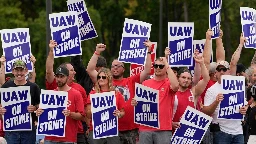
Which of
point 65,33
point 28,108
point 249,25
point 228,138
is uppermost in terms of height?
point 249,25

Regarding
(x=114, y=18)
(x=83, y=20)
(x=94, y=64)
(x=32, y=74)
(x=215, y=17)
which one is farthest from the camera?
(x=114, y=18)

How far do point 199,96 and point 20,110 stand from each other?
277 centimetres

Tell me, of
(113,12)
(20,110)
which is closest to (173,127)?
(20,110)

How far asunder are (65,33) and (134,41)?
114 centimetres

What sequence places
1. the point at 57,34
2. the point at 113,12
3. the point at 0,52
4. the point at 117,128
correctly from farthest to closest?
the point at 113,12, the point at 0,52, the point at 57,34, the point at 117,128

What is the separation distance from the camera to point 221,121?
1446 cm

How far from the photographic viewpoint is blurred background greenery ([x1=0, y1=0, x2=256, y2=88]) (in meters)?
32.2

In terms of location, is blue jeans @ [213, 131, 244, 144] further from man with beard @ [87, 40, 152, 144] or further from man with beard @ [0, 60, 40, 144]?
man with beard @ [0, 60, 40, 144]

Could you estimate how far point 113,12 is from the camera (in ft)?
124

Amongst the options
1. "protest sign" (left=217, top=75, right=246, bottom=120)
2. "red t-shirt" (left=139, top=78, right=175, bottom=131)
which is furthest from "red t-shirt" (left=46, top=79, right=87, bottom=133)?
"protest sign" (left=217, top=75, right=246, bottom=120)

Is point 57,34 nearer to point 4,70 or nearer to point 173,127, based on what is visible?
point 4,70

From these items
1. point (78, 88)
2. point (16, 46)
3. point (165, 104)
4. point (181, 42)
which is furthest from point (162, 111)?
point (16, 46)

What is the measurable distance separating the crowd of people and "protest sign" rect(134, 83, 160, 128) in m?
0.09

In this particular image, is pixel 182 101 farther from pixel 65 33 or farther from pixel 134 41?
pixel 65 33
